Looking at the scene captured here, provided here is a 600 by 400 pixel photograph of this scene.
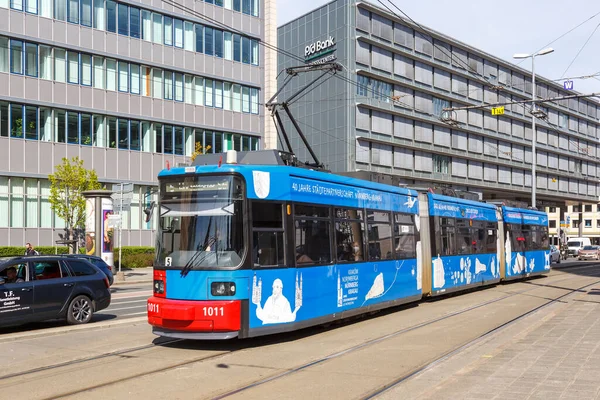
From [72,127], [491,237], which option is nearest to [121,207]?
[72,127]

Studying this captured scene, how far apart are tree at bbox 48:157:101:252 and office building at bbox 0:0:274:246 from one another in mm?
2259

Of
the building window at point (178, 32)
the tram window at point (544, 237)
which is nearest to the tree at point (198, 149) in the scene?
the building window at point (178, 32)

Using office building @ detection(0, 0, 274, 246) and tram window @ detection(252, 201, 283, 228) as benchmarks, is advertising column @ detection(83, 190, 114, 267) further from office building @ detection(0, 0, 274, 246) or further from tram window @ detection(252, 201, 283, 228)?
tram window @ detection(252, 201, 283, 228)

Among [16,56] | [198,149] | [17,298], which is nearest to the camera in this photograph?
[17,298]

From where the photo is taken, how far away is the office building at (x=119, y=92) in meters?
37.0

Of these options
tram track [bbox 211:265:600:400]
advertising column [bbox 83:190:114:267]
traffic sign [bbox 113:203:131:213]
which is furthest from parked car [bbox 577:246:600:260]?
tram track [bbox 211:265:600:400]

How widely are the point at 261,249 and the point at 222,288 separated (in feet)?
3.02

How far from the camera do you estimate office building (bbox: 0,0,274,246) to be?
37.0 metres

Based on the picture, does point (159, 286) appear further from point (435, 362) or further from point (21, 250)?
point (21, 250)

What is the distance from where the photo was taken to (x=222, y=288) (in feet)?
35.4

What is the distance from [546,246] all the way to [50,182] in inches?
1013

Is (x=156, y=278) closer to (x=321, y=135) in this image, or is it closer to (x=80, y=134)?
(x=80, y=134)

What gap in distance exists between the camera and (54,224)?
38.8 m

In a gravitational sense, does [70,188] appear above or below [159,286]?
above
